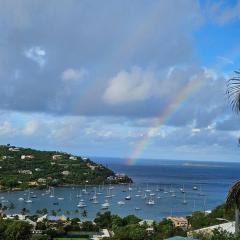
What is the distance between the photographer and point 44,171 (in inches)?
4122

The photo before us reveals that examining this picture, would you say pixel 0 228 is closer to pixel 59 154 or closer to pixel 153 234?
pixel 153 234

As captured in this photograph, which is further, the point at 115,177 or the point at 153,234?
the point at 115,177

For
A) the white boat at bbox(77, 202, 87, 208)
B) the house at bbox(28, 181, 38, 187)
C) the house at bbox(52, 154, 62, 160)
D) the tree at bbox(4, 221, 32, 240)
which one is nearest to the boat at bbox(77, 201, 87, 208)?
the white boat at bbox(77, 202, 87, 208)

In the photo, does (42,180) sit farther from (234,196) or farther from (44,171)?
(234,196)

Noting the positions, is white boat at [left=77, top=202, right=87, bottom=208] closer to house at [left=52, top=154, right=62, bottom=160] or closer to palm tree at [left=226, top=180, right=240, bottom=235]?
house at [left=52, top=154, right=62, bottom=160]

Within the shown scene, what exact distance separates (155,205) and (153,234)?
140ft

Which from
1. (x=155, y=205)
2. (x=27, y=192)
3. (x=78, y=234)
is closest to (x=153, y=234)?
(x=78, y=234)

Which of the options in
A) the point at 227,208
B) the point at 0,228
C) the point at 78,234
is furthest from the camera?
the point at 78,234

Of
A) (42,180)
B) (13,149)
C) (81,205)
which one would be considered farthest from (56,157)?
(81,205)

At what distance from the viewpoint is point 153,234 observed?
32.4m

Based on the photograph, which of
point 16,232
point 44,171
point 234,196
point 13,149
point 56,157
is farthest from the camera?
point 13,149

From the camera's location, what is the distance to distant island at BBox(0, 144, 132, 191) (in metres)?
93.9

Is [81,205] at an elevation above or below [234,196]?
below

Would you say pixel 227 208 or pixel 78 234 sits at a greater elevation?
pixel 227 208
